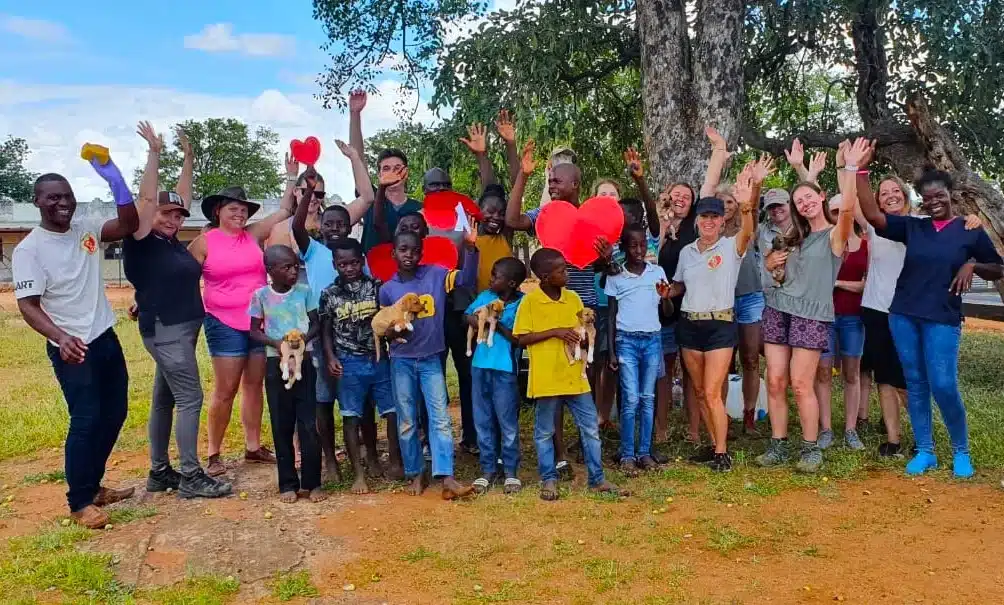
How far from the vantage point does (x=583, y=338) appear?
4.54 metres

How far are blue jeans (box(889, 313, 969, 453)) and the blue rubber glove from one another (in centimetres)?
454

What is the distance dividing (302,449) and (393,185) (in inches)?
70.2

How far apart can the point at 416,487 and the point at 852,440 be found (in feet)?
10.1

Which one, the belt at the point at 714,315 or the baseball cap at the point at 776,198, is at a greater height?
the baseball cap at the point at 776,198

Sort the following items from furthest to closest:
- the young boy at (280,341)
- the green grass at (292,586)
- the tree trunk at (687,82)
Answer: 1. the tree trunk at (687,82)
2. the young boy at (280,341)
3. the green grass at (292,586)

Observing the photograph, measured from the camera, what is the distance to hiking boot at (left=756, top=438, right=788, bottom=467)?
5.10m

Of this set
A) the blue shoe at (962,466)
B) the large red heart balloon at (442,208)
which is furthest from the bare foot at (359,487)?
the blue shoe at (962,466)

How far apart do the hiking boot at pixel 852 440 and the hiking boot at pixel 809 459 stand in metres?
0.51

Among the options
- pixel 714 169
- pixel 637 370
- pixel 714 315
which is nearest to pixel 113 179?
pixel 637 370

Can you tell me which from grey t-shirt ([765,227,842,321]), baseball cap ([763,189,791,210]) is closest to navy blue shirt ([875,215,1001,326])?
grey t-shirt ([765,227,842,321])

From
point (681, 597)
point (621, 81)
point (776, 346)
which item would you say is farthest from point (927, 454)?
point (621, 81)

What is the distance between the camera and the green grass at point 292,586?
3445 mm

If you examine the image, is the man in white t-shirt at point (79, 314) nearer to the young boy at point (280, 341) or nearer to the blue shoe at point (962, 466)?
the young boy at point (280, 341)

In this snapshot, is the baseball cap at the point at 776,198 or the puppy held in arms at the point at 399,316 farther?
the baseball cap at the point at 776,198
